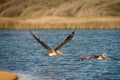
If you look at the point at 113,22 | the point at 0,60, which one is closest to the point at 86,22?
the point at 113,22

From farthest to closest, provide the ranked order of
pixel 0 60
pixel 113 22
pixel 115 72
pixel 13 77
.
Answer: pixel 113 22
pixel 0 60
pixel 115 72
pixel 13 77

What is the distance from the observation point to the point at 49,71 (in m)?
44.2

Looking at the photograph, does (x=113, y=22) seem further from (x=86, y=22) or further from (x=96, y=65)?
(x=96, y=65)

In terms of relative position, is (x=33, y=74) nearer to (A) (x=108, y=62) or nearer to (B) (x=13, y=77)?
(B) (x=13, y=77)

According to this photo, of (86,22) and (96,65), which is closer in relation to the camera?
(96,65)

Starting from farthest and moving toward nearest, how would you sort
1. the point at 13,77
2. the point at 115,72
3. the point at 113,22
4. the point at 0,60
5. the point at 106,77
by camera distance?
the point at 113,22 → the point at 0,60 → the point at 115,72 → the point at 106,77 → the point at 13,77

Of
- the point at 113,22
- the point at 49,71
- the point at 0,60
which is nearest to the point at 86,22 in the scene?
the point at 113,22

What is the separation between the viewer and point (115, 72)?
4278 cm

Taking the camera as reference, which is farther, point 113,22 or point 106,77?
point 113,22

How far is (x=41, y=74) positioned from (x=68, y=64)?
29.2ft

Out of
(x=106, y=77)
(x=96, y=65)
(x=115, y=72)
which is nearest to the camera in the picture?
(x=106, y=77)

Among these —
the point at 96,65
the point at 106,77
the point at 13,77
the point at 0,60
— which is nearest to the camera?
the point at 13,77

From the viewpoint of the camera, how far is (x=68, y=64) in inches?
1983

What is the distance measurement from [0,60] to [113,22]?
80459 millimetres
